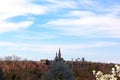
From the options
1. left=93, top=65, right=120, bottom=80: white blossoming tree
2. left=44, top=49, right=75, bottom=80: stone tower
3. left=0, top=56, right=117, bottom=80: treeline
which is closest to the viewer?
left=44, top=49, right=75, bottom=80: stone tower

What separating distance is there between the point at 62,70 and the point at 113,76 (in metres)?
5.04

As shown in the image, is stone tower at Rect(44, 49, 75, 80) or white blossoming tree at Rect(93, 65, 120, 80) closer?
stone tower at Rect(44, 49, 75, 80)

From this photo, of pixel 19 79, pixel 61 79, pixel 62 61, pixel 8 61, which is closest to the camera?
pixel 61 79

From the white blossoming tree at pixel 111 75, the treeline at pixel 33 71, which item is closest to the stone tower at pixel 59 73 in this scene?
the white blossoming tree at pixel 111 75

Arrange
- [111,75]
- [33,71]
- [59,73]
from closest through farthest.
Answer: [59,73] < [111,75] < [33,71]

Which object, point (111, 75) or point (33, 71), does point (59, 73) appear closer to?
point (111, 75)

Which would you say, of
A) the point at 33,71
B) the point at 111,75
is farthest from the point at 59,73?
the point at 33,71

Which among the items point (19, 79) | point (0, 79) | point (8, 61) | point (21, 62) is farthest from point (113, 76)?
point (21, 62)

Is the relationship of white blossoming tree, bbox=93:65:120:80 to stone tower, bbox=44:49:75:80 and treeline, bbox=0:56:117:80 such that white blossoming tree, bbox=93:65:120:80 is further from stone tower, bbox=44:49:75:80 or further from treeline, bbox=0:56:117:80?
treeline, bbox=0:56:117:80

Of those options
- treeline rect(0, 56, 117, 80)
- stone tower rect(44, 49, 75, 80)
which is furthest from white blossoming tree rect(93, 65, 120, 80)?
treeline rect(0, 56, 117, 80)

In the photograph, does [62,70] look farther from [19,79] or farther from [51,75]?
[19,79]

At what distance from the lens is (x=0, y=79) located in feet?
16.7

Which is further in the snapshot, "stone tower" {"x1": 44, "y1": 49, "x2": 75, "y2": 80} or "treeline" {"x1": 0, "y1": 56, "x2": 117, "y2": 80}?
"treeline" {"x1": 0, "y1": 56, "x2": 117, "y2": 80}

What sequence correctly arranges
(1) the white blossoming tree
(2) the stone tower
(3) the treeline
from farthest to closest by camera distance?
1. (3) the treeline
2. (1) the white blossoming tree
3. (2) the stone tower
